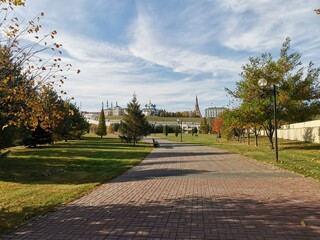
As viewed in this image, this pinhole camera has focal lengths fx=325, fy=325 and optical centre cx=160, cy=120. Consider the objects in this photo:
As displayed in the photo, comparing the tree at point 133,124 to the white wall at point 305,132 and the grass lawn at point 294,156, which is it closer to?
the grass lawn at point 294,156

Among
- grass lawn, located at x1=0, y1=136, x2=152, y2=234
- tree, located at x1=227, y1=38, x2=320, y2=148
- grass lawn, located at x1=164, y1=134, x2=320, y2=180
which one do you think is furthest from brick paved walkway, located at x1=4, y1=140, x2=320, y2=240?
tree, located at x1=227, y1=38, x2=320, y2=148

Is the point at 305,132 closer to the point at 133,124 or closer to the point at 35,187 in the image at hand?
the point at 133,124

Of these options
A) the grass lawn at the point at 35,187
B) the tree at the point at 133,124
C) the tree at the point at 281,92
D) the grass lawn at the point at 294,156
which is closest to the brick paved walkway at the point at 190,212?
the grass lawn at the point at 35,187

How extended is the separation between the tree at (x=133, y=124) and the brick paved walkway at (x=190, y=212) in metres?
29.0

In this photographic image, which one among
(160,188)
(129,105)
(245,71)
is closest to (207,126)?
(129,105)

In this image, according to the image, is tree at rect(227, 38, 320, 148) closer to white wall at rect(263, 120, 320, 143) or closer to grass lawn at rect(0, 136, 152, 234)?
white wall at rect(263, 120, 320, 143)

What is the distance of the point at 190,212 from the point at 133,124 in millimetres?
33555

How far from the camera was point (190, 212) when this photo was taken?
22.8 ft

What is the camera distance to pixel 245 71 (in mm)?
29062

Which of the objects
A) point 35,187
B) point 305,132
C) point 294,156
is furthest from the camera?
point 305,132

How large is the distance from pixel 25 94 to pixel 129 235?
3738 mm

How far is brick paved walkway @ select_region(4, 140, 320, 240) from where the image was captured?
5559 millimetres

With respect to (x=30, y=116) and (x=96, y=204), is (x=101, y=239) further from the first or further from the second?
(x=30, y=116)

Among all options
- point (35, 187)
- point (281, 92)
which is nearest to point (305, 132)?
point (281, 92)
